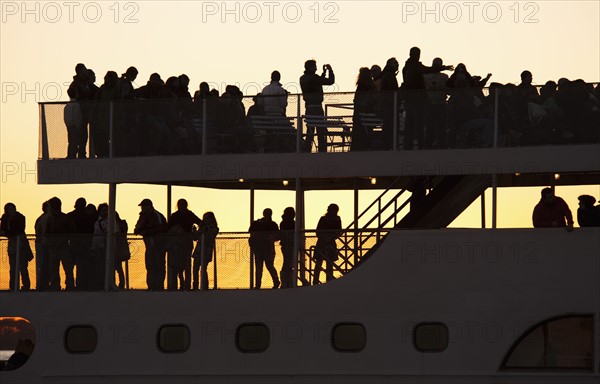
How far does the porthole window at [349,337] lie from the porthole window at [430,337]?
2.62 feet

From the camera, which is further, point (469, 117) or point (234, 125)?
point (234, 125)

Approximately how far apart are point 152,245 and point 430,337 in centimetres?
481

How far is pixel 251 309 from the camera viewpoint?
25312 mm

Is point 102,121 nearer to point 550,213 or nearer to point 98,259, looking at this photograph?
point 98,259

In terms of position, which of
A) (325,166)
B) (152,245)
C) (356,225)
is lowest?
(152,245)

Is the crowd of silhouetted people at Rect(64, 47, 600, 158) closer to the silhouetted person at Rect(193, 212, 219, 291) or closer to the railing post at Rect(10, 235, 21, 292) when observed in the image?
the silhouetted person at Rect(193, 212, 219, 291)

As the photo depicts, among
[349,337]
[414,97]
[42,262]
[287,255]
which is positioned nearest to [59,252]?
[42,262]

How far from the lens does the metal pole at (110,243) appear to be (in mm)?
26359

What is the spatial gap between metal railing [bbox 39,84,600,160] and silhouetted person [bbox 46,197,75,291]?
113 cm

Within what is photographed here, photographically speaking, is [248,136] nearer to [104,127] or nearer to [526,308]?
[104,127]

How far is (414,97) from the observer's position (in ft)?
83.4

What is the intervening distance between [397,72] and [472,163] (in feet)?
6.88

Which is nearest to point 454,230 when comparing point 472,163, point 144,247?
point 472,163

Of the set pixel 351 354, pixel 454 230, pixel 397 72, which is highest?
pixel 397 72
